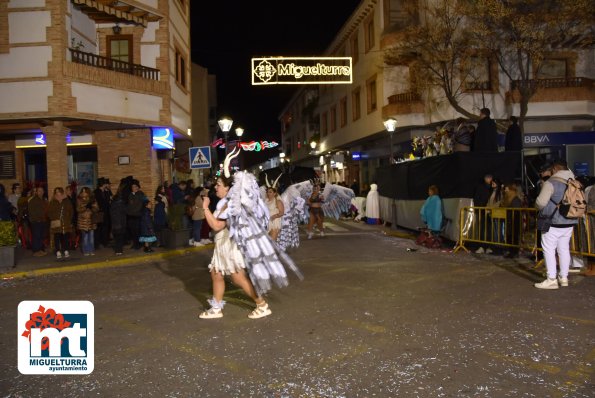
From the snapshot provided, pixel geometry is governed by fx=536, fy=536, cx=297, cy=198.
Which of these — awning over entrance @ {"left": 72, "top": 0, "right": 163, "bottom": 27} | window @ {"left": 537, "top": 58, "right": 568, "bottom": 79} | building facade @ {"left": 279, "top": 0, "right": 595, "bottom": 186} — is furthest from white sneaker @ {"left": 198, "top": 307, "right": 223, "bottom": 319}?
window @ {"left": 537, "top": 58, "right": 568, "bottom": 79}

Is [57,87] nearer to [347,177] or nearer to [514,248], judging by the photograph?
[514,248]

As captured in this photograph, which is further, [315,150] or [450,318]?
[315,150]

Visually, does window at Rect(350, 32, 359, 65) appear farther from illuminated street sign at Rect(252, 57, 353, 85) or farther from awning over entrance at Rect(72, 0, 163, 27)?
awning over entrance at Rect(72, 0, 163, 27)

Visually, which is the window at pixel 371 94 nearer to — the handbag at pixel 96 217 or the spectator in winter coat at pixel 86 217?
the handbag at pixel 96 217

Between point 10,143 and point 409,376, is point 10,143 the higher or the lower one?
the higher one

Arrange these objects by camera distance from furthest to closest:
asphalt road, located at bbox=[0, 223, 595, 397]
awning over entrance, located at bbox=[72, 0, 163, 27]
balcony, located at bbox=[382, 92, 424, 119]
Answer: balcony, located at bbox=[382, 92, 424, 119]
awning over entrance, located at bbox=[72, 0, 163, 27]
asphalt road, located at bbox=[0, 223, 595, 397]

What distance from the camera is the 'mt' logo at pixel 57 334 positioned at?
3.79 m

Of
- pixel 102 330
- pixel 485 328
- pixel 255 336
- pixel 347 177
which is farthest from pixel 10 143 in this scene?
pixel 347 177

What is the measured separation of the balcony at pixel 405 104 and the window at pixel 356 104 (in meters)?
5.78

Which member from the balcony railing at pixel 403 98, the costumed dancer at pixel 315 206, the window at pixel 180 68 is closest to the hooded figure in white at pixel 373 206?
the costumed dancer at pixel 315 206

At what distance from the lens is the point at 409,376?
4.48m

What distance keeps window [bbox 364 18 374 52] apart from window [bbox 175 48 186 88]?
1136 centimetres

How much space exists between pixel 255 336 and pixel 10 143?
54.8 ft

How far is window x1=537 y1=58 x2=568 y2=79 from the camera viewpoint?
25.6 m
